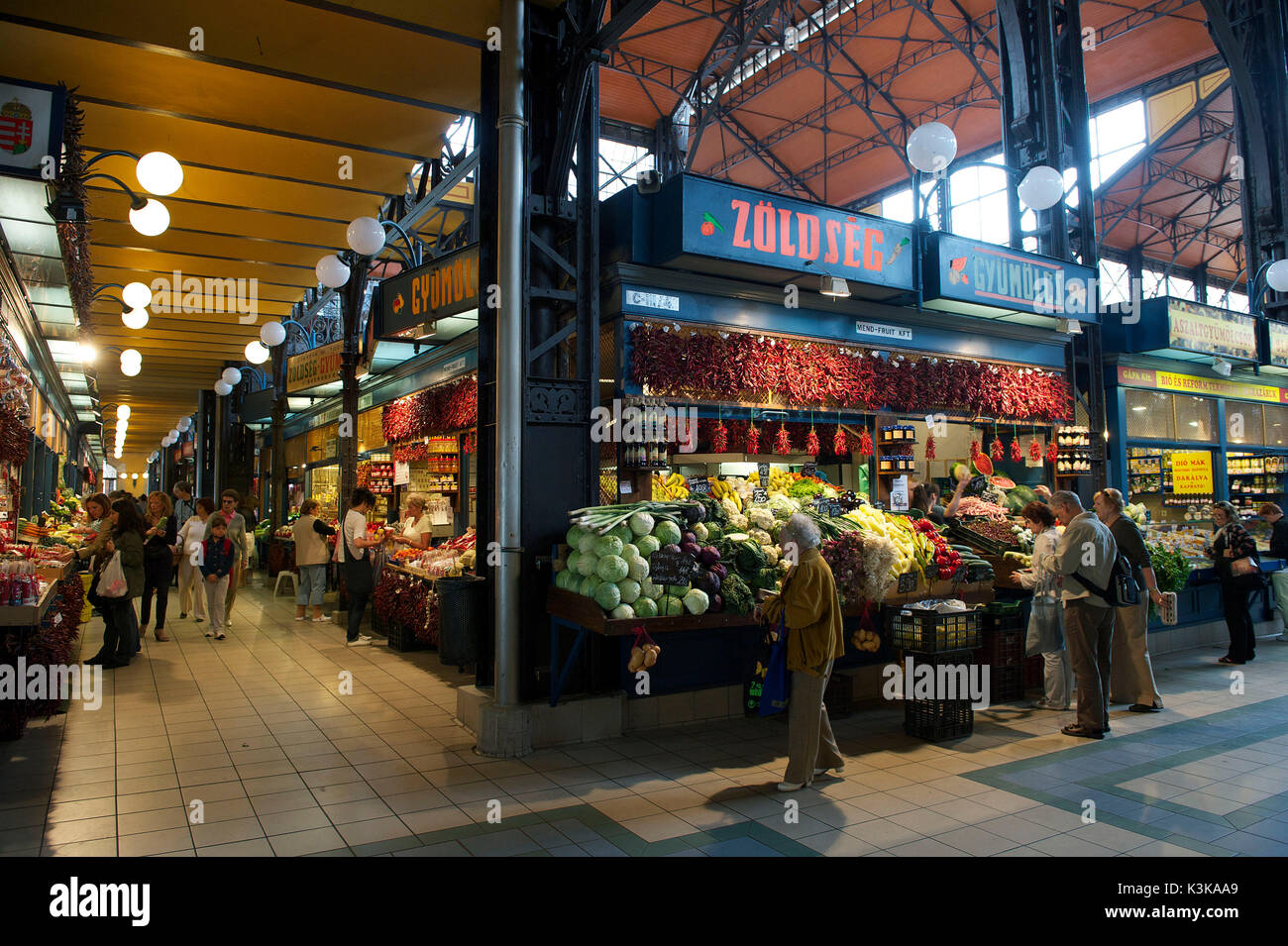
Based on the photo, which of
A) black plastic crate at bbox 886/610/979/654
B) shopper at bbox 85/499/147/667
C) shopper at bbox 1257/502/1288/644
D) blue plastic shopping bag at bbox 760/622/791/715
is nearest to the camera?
blue plastic shopping bag at bbox 760/622/791/715

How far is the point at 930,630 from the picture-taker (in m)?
6.16

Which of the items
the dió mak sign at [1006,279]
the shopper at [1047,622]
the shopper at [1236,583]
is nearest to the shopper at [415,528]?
the dió mak sign at [1006,279]

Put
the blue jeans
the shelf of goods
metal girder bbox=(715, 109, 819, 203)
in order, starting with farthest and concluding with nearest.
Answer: metal girder bbox=(715, 109, 819, 203) < the blue jeans < the shelf of goods

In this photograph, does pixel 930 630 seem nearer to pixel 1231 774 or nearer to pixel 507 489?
pixel 1231 774

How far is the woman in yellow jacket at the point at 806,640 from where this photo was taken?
16.2ft

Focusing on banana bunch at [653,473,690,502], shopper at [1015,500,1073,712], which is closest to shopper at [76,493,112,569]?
banana bunch at [653,473,690,502]

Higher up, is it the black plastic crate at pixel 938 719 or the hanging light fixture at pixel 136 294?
the hanging light fixture at pixel 136 294

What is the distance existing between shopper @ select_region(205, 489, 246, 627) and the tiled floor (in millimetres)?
3374

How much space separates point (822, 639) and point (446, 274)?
5.00 metres

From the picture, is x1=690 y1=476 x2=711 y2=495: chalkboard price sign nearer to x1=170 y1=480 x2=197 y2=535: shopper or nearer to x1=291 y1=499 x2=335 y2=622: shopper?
x1=291 y1=499 x2=335 y2=622: shopper

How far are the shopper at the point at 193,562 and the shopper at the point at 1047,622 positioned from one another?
9.71 meters

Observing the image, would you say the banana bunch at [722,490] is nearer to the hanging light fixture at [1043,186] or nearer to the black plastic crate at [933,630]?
the black plastic crate at [933,630]

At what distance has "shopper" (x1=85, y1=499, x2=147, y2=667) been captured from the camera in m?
8.52
